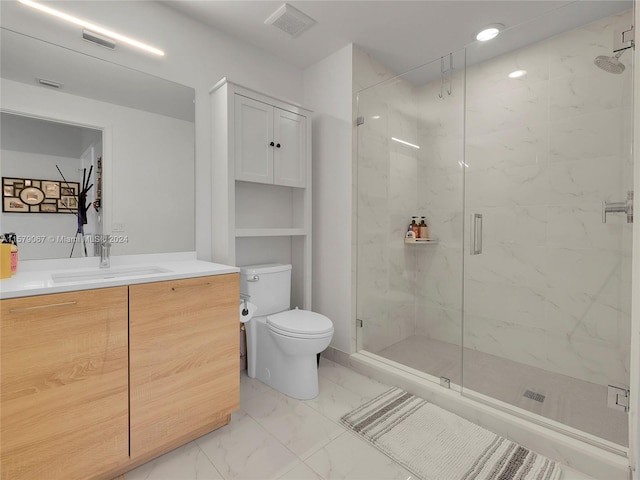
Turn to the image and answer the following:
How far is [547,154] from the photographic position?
7.09 ft

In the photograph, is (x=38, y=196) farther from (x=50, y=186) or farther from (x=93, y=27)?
(x=93, y=27)

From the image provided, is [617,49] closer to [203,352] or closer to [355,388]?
[355,388]

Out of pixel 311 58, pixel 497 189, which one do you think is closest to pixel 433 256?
pixel 497 189

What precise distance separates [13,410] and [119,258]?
35.2 inches

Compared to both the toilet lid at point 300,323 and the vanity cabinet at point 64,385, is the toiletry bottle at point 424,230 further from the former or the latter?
the vanity cabinet at point 64,385

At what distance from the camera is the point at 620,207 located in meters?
1.66

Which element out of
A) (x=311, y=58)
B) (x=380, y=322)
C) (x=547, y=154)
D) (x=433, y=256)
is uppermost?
(x=311, y=58)

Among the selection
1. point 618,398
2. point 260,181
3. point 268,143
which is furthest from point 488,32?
point 618,398

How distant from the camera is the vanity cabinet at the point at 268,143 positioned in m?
2.13

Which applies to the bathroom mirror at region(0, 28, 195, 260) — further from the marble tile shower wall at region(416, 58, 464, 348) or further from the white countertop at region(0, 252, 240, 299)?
the marble tile shower wall at region(416, 58, 464, 348)

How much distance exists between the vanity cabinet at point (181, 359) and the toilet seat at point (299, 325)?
35 cm

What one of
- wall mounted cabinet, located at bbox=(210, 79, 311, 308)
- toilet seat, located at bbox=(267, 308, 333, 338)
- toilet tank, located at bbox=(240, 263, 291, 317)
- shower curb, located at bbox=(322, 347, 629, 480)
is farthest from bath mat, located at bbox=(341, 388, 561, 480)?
wall mounted cabinet, located at bbox=(210, 79, 311, 308)

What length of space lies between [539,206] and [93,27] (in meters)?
2.97

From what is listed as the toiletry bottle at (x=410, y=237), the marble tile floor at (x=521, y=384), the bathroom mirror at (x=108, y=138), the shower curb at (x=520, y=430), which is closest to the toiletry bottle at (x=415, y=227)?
the toiletry bottle at (x=410, y=237)
